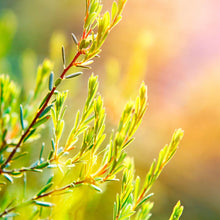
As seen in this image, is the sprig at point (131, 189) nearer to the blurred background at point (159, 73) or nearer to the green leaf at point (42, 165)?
the green leaf at point (42, 165)

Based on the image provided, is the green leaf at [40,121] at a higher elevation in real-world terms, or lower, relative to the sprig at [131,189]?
higher

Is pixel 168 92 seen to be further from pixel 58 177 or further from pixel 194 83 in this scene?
pixel 58 177

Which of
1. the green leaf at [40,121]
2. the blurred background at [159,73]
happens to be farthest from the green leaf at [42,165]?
the blurred background at [159,73]

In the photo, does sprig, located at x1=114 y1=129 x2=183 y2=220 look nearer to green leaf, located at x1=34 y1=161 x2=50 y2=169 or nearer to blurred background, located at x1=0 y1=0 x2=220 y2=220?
green leaf, located at x1=34 y1=161 x2=50 y2=169

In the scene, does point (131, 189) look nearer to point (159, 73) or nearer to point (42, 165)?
point (42, 165)

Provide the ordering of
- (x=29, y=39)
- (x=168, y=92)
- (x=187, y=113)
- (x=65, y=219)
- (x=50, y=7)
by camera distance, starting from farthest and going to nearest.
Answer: (x=50, y=7), (x=29, y=39), (x=168, y=92), (x=187, y=113), (x=65, y=219)

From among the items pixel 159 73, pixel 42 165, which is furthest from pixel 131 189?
pixel 159 73

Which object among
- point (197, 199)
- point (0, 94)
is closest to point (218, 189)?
point (197, 199)

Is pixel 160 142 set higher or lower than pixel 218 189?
higher
